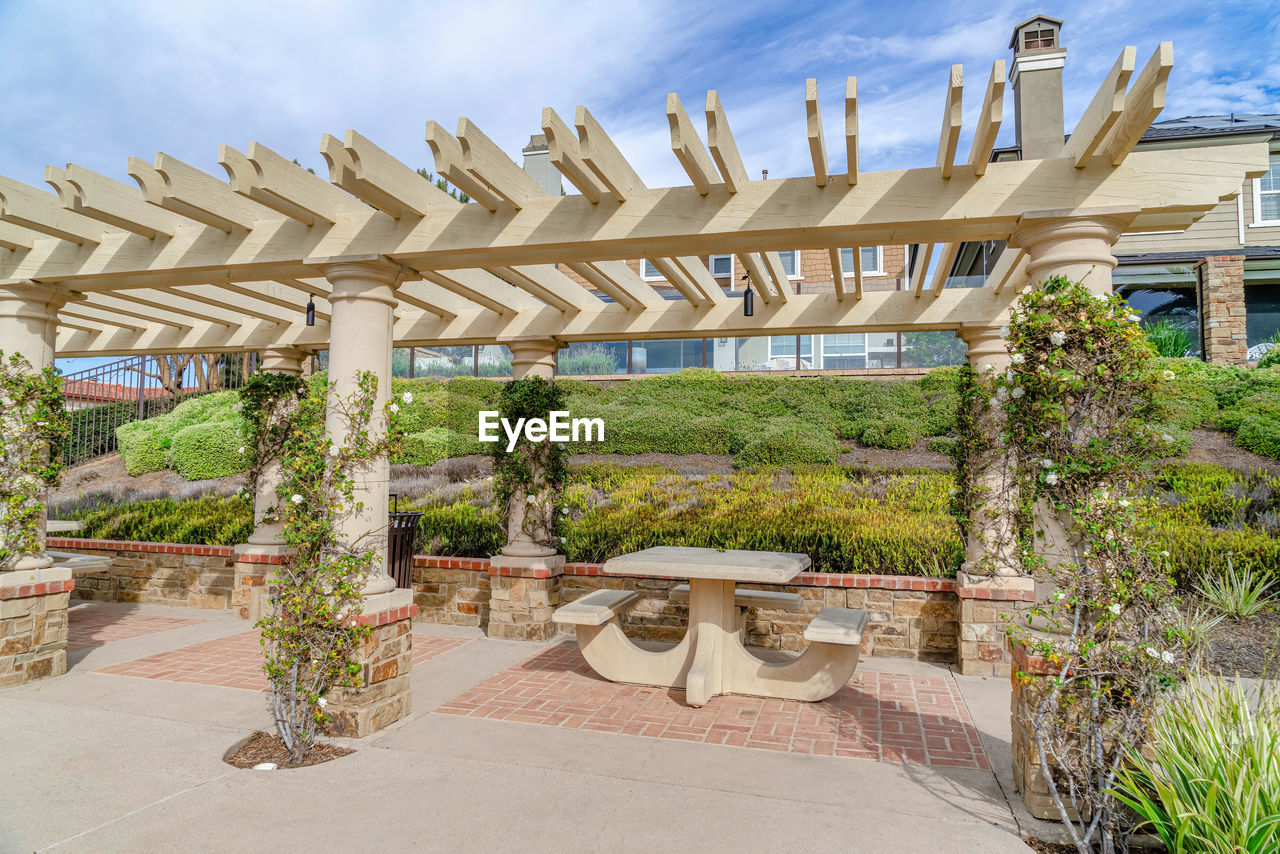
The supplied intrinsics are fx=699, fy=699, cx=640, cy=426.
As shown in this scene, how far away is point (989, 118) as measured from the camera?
11.0 ft

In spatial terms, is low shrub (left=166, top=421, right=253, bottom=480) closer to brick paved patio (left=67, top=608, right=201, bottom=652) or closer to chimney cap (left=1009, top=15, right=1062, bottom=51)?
brick paved patio (left=67, top=608, right=201, bottom=652)

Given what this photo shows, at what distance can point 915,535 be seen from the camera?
690cm

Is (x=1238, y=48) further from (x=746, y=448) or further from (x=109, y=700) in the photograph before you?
(x=109, y=700)

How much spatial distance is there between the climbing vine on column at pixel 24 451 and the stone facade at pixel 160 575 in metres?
2.77

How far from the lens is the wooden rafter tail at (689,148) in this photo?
342 cm

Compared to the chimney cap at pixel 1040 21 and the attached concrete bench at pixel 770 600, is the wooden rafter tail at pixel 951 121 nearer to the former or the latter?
the attached concrete bench at pixel 770 600

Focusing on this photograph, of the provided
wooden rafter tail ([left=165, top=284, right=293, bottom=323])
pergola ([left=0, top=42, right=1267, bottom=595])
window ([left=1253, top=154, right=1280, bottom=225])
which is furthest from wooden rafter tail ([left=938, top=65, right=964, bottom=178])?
window ([left=1253, top=154, right=1280, bottom=225])

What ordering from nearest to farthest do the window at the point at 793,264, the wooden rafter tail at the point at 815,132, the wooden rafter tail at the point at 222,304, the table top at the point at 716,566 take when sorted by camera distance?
the wooden rafter tail at the point at 815,132 → the table top at the point at 716,566 → the wooden rafter tail at the point at 222,304 → the window at the point at 793,264

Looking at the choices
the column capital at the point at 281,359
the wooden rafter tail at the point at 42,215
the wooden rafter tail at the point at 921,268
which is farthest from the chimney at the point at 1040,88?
the column capital at the point at 281,359

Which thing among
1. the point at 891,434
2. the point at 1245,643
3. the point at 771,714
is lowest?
the point at 771,714

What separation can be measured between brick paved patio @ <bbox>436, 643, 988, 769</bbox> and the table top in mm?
899

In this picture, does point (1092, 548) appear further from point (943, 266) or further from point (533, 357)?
point (533, 357)

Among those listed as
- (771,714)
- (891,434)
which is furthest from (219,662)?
(891,434)

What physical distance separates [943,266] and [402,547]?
570 cm
